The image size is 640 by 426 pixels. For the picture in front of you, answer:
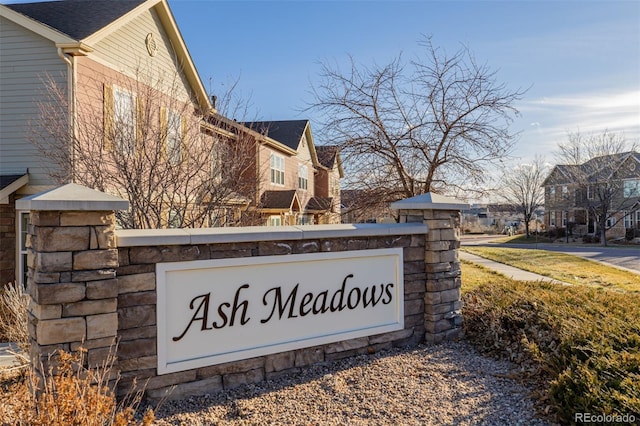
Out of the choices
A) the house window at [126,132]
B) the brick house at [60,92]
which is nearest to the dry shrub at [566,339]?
the brick house at [60,92]

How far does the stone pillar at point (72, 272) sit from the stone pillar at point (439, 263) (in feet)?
11.4

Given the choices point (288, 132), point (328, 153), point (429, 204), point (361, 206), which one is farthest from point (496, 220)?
point (429, 204)

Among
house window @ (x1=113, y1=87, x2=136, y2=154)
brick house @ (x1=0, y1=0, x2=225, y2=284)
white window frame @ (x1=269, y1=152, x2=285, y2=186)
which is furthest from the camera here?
white window frame @ (x1=269, y1=152, x2=285, y2=186)

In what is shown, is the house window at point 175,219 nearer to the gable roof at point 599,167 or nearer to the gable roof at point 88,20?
the gable roof at point 88,20

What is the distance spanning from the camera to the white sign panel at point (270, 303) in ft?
12.4

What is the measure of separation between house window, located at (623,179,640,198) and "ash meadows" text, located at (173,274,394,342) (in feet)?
123

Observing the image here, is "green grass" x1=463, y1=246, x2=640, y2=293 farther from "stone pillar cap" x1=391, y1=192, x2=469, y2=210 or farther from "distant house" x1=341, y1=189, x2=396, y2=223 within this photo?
"stone pillar cap" x1=391, y1=192, x2=469, y2=210

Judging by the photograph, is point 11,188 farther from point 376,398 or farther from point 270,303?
point 376,398

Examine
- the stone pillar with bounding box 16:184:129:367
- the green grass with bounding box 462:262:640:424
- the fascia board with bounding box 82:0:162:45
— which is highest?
the fascia board with bounding box 82:0:162:45

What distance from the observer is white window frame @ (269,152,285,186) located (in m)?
19.5

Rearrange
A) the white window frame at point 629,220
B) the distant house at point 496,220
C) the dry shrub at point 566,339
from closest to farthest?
the dry shrub at point 566,339, the white window frame at point 629,220, the distant house at point 496,220

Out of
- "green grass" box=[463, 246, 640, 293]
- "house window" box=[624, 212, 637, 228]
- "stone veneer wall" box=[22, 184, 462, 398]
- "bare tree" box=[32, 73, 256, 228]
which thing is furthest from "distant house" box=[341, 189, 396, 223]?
"house window" box=[624, 212, 637, 228]

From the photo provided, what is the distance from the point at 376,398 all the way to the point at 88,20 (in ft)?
34.2

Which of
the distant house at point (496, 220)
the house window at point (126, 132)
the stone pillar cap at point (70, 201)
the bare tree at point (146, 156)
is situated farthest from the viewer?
the distant house at point (496, 220)
